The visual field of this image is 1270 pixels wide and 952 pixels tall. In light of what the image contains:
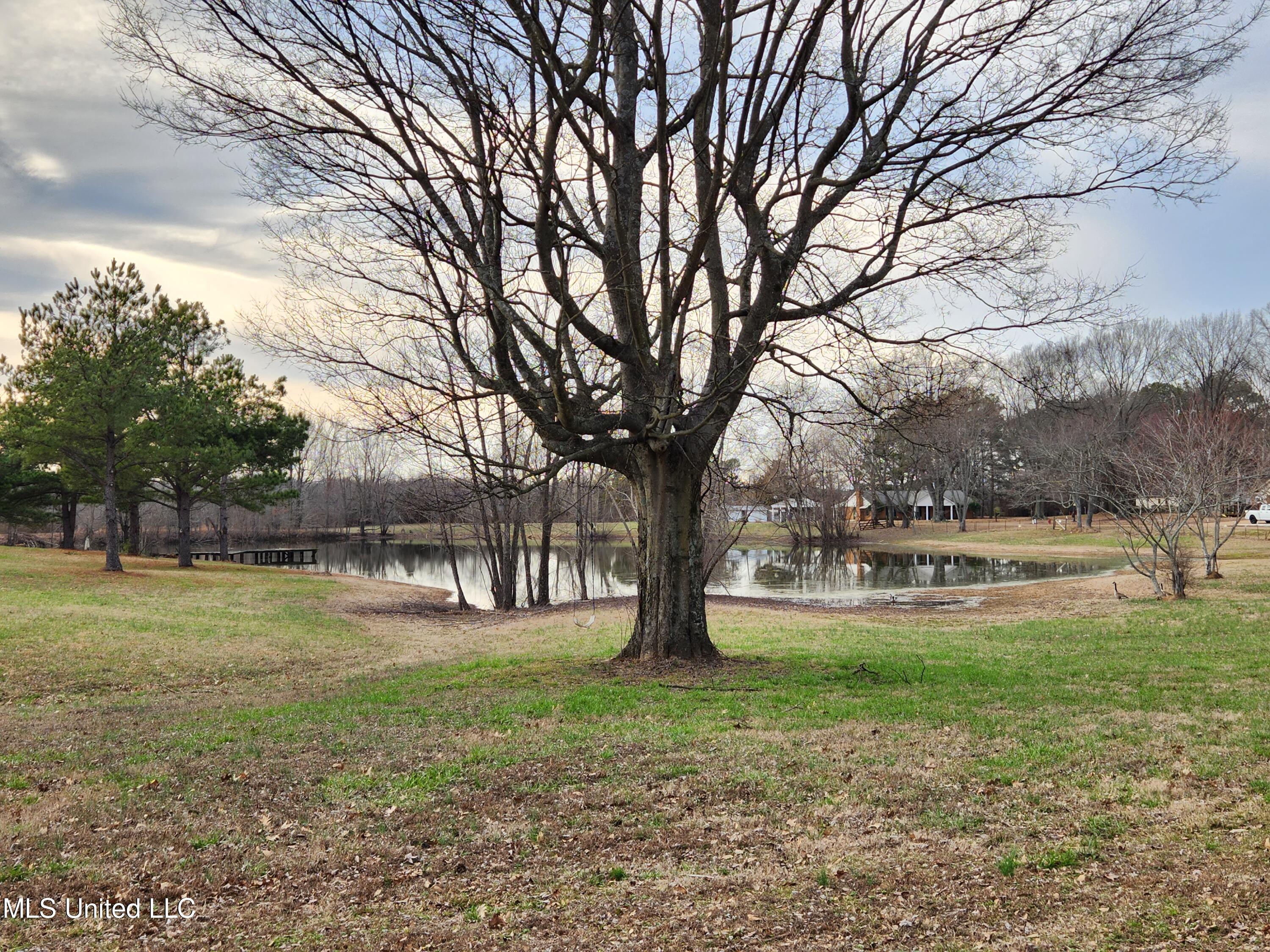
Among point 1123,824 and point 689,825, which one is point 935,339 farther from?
point 689,825

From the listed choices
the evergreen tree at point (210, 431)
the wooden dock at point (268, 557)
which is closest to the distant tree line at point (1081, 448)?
the evergreen tree at point (210, 431)

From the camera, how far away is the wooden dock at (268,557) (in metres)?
44.8

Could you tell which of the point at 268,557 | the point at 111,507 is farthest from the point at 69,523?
the point at 111,507

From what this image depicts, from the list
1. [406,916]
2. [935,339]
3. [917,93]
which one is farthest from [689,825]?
[917,93]

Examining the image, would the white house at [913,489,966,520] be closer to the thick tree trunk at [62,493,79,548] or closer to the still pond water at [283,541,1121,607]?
the still pond water at [283,541,1121,607]

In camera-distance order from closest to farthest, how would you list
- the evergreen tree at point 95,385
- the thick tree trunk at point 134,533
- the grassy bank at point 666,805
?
the grassy bank at point 666,805
the evergreen tree at point 95,385
the thick tree trunk at point 134,533

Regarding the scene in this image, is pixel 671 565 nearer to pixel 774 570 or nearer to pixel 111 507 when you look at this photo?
pixel 111 507

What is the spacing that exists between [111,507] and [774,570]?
92.4 ft

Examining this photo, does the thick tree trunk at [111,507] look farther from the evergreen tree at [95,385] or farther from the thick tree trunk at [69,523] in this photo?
the thick tree trunk at [69,523]

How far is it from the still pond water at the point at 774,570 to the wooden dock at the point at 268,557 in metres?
1.04

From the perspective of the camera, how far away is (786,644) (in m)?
14.2

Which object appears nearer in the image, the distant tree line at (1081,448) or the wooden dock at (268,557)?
the distant tree line at (1081,448)

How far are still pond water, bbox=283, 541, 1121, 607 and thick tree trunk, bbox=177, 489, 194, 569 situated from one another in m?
6.93

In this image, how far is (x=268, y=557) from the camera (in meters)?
48.2
